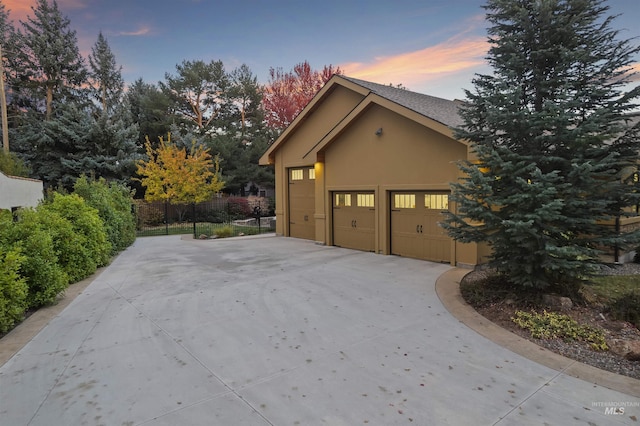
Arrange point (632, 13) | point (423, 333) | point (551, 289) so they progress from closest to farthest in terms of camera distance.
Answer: point (423, 333) < point (551, 289) < point (632, 13)

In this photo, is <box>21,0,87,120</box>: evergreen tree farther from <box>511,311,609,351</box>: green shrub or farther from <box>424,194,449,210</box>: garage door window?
<box>511,311,609,351</box>: green shrub

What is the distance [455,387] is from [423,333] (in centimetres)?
137

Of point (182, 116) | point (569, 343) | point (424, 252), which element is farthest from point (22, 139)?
point (569, 343)

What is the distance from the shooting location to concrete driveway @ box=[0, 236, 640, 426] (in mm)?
2992

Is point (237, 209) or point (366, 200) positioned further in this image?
point (237, 209)

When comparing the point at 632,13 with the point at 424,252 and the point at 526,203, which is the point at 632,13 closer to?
the point at 526,203

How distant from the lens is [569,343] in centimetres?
434

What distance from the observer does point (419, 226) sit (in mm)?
9781

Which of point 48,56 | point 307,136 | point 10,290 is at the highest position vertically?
point 48,56

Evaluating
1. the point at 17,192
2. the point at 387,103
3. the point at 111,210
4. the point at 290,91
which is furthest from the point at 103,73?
the point at 387,103

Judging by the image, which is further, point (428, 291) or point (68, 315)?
point (428, 291)

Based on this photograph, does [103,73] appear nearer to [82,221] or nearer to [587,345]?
[82,221]

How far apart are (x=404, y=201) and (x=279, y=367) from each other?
7294 millimetres

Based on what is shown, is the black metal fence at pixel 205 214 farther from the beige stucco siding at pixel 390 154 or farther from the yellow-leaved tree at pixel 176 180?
the beige stucco siding at pixel 390 154
